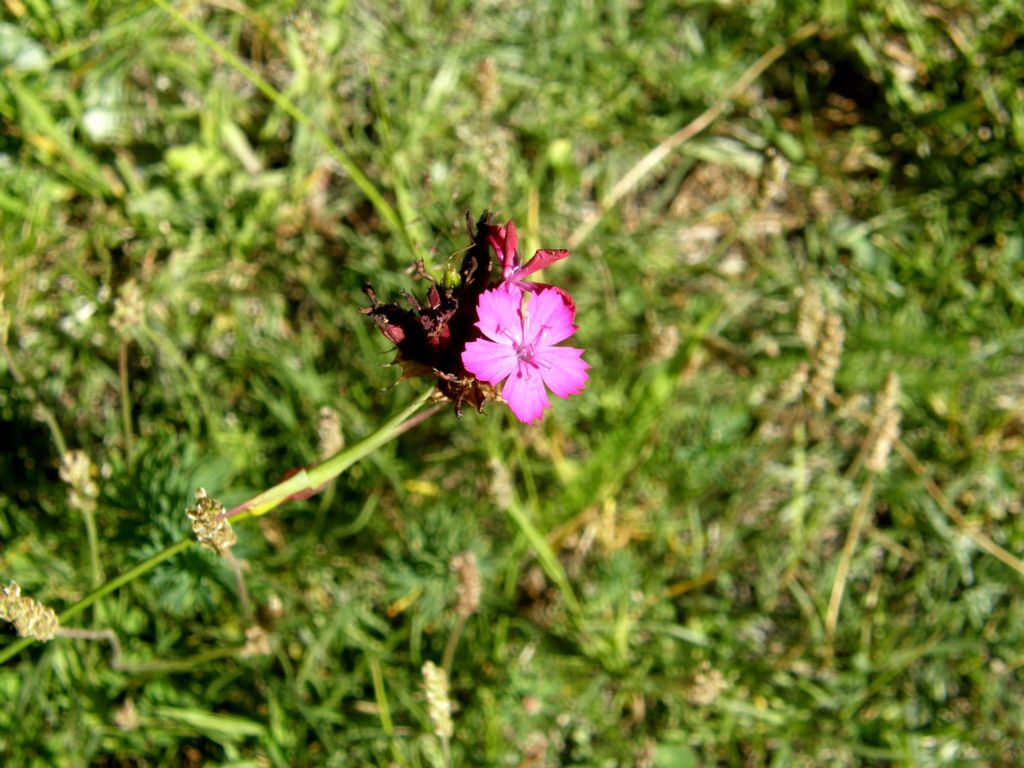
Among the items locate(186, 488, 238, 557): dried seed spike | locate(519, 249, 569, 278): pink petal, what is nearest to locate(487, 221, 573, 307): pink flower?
locate(519, 249, 569, 278): pink petal

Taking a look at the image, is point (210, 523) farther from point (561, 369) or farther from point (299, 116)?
point (299, 116)

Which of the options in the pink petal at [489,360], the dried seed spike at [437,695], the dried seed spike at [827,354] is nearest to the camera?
the pink petal at [489,360]

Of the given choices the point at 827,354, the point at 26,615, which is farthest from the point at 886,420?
the point at 26,615

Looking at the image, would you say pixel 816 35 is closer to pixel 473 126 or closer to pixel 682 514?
pixel 473 126

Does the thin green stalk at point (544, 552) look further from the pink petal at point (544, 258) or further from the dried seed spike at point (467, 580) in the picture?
the pink petal at point (544, 258)

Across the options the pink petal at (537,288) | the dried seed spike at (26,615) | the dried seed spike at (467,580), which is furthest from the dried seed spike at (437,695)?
the pink petal at (537,288)
